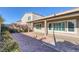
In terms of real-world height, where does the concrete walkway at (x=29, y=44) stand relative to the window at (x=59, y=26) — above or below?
below

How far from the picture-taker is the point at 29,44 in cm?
681

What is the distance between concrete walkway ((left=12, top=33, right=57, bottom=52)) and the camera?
673cm

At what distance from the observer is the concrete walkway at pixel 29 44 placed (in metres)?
6.73

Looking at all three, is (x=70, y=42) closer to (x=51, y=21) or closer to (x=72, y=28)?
(x=72, y=28)

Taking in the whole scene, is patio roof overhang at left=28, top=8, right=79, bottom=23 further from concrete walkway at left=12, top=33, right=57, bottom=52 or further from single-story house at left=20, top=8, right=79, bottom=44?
concrete walkway at left=12, top=33, right=57, bottom=52

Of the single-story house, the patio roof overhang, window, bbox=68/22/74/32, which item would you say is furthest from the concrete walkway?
window, bbox=68/22/74/32

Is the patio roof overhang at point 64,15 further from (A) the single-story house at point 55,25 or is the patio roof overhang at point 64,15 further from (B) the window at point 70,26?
(B) the window at point 70,26

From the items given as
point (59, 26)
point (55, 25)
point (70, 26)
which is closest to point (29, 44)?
point (55, 25)

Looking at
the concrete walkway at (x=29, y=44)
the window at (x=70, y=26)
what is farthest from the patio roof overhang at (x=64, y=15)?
the concrete walkway at (x=29, y=44)

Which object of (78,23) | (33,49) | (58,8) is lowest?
(33,49)
